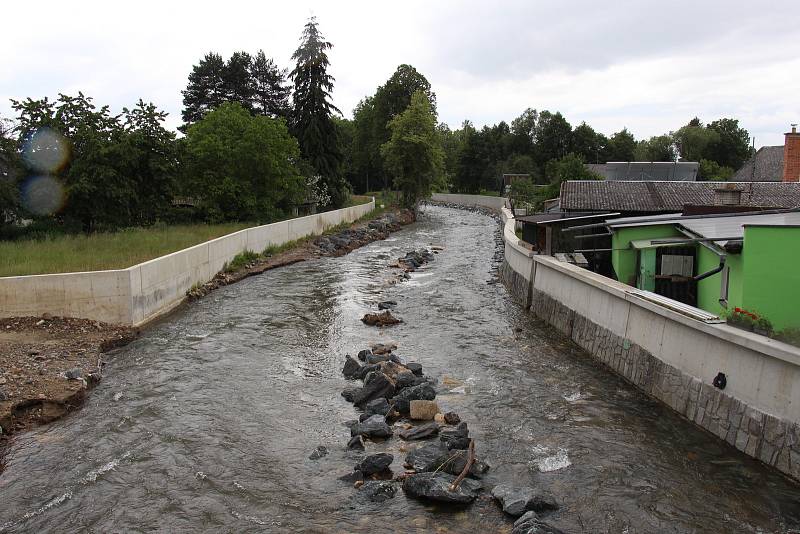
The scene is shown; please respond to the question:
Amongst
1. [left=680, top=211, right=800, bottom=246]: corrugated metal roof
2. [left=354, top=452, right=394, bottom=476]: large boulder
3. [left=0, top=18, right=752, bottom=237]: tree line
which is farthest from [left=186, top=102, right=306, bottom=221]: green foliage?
[left=354, top=452, right=394, bottom=476]: large boulder

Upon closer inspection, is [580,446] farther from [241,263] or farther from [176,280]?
[241,263]

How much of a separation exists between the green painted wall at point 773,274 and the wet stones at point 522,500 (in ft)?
16.0

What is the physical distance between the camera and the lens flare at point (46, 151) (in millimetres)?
25703

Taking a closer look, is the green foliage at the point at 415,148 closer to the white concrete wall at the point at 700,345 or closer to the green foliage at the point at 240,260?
the green foliage at the point at 240,260

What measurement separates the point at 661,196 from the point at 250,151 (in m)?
23.5

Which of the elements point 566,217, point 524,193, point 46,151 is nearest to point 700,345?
point 566,217

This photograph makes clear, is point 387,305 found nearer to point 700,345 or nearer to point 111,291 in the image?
point 111,291

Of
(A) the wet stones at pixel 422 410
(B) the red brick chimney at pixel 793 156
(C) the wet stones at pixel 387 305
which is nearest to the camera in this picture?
(A) the wet stones at pixel 422 410

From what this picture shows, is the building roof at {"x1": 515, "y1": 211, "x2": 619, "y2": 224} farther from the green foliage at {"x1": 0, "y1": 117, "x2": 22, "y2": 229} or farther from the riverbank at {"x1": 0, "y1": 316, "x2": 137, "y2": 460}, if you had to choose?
the green foliage at {"x1": 0, "y1": 117, "x2": 22, "y2": 229}

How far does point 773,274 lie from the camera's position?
1017cm

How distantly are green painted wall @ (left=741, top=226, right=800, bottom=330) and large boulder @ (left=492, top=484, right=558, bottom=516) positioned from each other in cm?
488

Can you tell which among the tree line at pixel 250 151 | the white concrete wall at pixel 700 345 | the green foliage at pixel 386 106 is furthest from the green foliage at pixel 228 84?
the white concrete wall at pixel 700 345

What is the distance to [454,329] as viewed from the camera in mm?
17828

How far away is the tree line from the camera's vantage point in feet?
88.8
